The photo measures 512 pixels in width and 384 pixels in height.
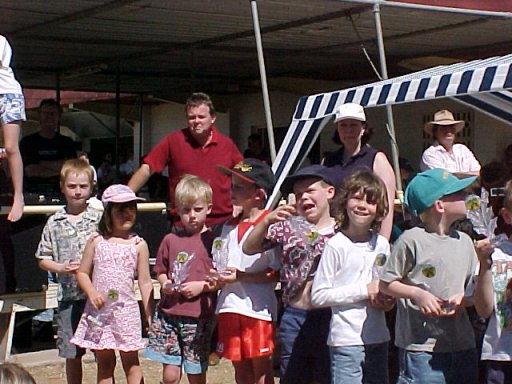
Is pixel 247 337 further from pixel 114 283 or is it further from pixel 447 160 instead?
pixel 447 160

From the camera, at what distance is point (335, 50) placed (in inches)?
485

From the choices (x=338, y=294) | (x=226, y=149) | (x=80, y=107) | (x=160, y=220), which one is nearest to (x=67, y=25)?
(x=160, y=220)

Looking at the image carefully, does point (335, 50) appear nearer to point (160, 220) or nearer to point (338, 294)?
point (160, 220)

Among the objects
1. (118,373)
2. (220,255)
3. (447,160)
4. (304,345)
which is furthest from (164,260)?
(447,160)

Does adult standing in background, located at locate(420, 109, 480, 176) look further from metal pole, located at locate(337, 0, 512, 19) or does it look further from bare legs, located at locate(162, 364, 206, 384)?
bare legs, located at locate(162, 364, 206, 384)

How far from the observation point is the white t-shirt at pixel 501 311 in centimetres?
416

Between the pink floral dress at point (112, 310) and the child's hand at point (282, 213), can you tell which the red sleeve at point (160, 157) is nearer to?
the pink floral dress at point (112, 310)

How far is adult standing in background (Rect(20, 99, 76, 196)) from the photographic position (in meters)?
8.71

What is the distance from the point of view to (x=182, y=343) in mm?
5098

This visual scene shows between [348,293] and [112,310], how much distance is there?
1.63 meters

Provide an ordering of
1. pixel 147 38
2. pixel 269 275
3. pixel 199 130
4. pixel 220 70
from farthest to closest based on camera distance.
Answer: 1. pixel 220 70
2. pixel 147 38
3. pixel 199 130
4. pixel 269 275

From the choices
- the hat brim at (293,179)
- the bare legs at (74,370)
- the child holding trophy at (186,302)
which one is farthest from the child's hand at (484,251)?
the bare legs at (74,370)

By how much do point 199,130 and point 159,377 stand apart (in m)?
2.12

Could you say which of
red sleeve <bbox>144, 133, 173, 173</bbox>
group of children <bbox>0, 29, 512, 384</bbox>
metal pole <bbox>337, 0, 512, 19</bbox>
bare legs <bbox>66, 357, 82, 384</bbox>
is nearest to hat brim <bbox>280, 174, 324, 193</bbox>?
group of children <bbox>0, 29, 512, 384</bbox>
